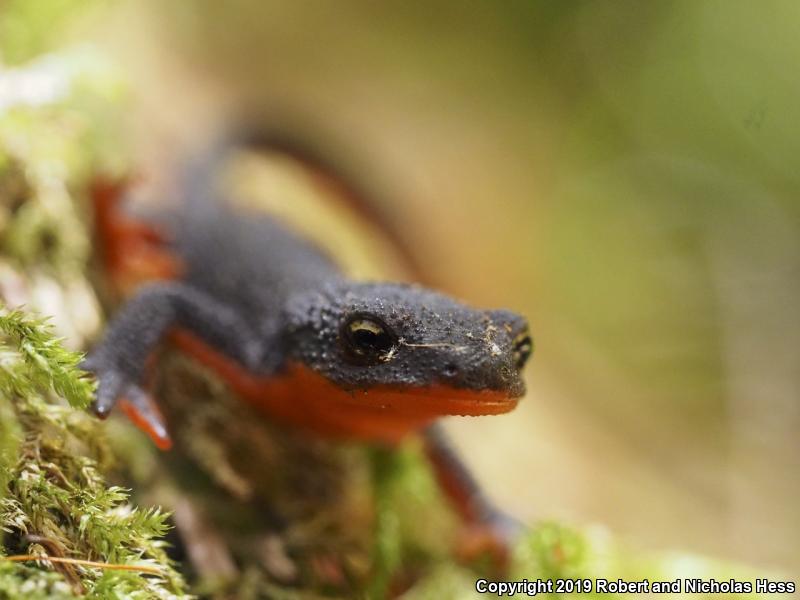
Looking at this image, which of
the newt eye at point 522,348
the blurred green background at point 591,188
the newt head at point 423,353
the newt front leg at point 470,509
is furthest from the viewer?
the blurred green background at point 591,188

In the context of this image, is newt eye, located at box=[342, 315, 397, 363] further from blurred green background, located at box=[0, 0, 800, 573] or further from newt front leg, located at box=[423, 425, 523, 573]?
blurred green background, located at box=[0, 0, 800, 573]

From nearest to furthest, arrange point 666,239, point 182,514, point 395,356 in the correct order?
1. point 395,356
2. point 182,514
3. point 666,239

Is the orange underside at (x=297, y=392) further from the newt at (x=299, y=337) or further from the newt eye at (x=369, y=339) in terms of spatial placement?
the newt eye at (x=369, y=339)

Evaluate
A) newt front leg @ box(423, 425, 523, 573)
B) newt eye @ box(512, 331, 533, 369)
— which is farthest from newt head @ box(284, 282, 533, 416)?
newt front leg @ box(423, 425, 523, 573)

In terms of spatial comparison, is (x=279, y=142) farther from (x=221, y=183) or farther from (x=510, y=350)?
(x=510, y=350)

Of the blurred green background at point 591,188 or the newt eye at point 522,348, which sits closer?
the newt eye at point 522,348

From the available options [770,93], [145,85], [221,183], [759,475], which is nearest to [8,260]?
[221,183]

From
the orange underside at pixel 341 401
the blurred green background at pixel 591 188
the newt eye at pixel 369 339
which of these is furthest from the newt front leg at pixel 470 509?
the newt eye at pixel 369 339
